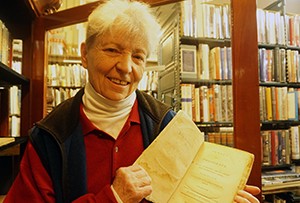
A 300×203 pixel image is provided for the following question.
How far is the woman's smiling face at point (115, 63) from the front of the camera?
2.25ft

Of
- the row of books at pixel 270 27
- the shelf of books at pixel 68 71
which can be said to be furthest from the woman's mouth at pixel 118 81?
the row of books at pixel 270 27

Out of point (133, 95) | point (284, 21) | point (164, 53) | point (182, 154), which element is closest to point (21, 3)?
point (164, 53)

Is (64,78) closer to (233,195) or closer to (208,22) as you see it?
(208,22)

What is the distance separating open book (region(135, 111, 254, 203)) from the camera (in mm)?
→ 603

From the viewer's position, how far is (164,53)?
163 centimetres

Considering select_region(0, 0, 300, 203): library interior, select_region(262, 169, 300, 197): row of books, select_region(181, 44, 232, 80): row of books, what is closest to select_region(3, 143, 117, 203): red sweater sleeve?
select_region(0, 0, 300, 203): library interior

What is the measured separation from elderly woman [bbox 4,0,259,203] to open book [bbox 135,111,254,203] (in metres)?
0.04

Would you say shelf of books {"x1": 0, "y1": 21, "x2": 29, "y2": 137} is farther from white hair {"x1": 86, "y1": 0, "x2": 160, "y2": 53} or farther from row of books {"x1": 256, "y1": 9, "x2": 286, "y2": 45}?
row of books {"x1": 256, "y1": 9, "x2": 286, "y2": 45}

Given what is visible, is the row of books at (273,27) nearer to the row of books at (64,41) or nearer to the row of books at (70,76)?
the row of books at (64,41)

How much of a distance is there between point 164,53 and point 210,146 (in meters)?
1.04

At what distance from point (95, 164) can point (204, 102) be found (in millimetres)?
974

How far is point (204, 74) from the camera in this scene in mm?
1526

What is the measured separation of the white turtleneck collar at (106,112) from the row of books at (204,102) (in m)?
0.66

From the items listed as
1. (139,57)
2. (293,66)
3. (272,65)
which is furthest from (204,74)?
(293,66)
